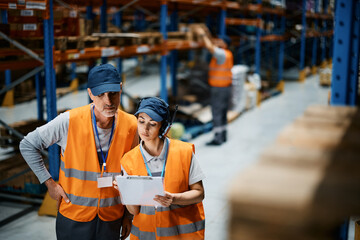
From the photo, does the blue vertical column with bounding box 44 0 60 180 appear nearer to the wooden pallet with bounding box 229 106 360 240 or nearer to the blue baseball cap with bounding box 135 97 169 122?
the blue baseball cap with bounding box 135 97 169 122

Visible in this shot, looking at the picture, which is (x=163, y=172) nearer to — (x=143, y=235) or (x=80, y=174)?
(x=143, y=235)

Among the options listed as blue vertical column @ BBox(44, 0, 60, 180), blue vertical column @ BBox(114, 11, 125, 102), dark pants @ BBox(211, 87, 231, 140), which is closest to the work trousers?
dark pants @ BBox(211, 87, 231, 140)

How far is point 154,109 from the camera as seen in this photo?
2646mm

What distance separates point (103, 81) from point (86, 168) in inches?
23.6

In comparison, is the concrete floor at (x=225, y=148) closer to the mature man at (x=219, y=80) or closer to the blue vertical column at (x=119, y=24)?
the mature man at (x=219, y=80)

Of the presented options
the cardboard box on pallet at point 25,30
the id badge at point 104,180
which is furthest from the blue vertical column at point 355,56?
the cardboard box on pallet at point 25,30

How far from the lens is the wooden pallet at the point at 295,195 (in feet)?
2.79

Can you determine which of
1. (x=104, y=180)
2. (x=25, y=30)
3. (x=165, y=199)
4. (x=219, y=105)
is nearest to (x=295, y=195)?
(x=165, y=199)

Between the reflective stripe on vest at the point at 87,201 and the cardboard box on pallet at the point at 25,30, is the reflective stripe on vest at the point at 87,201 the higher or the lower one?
the lower one

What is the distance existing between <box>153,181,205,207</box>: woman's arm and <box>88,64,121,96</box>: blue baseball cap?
0.78m

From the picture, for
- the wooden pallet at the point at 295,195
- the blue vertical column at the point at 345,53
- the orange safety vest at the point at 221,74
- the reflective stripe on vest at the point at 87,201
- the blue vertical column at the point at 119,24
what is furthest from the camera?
the blue vertical column at the point at 119,24

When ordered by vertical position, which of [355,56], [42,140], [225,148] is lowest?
[225,148]

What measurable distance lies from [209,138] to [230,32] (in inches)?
288

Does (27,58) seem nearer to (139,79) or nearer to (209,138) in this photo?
(209,138)
